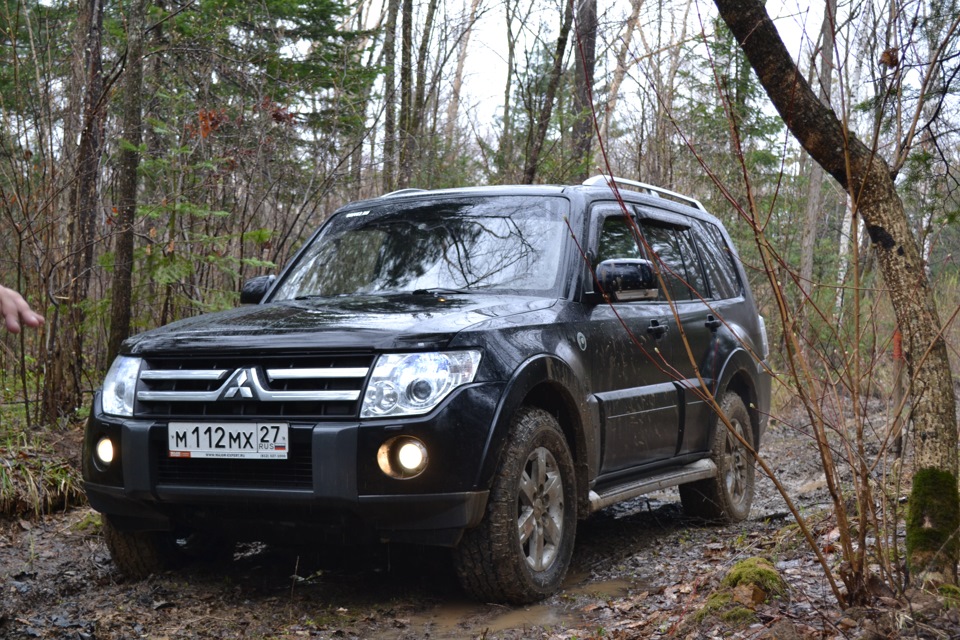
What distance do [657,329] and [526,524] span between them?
5.97ft

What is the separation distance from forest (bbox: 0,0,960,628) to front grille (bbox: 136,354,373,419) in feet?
4.25

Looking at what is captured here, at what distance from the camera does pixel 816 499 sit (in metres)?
7.29

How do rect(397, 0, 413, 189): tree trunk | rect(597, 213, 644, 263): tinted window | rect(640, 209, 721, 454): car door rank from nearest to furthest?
rect(597, 213, 644, 263): tinted window → rect(640, 209, 721, 454): car door → rect(397, 0, 413, 189): tree trunk

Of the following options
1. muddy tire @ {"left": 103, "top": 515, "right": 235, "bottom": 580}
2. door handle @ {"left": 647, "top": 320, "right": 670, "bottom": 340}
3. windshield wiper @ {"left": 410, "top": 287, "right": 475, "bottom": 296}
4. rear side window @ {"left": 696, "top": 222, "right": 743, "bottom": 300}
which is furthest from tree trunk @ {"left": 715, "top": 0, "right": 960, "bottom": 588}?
muddy tire @ {"left": 103, "top": 515, "right": 235, "bottom": 580}

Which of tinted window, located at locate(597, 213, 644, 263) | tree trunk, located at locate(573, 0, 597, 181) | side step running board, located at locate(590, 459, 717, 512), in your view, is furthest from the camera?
tree trunk, located at locate(573, 0, 597, 181)

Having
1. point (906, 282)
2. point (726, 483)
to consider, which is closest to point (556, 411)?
point (906, 282)

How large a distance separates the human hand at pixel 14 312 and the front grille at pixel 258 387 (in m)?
1.39

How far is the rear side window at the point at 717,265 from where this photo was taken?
22.4 ft

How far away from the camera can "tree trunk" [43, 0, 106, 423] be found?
7.60 m

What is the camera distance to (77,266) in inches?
321

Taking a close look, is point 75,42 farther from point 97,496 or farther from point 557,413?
point 557,413

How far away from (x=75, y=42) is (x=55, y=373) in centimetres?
303

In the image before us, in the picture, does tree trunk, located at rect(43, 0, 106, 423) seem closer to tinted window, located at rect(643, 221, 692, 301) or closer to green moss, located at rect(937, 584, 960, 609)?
tinted window, located at rect(643, 221, 692, 301)

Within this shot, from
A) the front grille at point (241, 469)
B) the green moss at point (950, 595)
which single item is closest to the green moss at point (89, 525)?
the front grille at point (241, 469)
